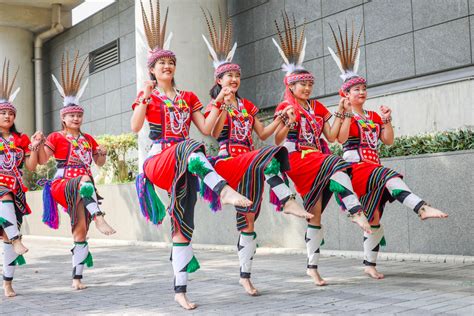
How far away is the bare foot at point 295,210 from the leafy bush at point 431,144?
10.8 feet

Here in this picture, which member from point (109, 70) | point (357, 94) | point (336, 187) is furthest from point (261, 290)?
point (109, 70)

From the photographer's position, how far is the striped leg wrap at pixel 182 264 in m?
5.27

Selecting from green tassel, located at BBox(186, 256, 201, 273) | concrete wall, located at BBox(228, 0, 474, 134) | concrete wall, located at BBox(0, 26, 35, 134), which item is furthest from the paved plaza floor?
concrete wall, located at BBox(0, 26, 35, 134)

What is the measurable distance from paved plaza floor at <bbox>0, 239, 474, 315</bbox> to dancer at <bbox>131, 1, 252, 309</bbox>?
0.55 meters

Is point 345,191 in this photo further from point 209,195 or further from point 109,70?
point 109,70

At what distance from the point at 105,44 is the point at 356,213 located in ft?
45.6

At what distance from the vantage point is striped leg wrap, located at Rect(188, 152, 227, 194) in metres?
4.95

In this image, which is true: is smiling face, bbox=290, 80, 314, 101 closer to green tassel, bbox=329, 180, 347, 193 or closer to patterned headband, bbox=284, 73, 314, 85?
patterned headband, bbox=284, 73, 314, 85

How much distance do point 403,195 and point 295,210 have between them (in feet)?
3.86

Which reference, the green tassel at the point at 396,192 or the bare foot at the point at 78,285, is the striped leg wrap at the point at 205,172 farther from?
the bare foot at the point at 78,285

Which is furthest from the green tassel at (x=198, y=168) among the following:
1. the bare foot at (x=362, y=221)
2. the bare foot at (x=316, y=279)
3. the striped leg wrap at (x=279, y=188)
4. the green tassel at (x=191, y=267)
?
the bare foot at (x=316, y=279)

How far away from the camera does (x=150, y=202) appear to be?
5527 millimetres

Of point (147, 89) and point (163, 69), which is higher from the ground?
point (163, 69)

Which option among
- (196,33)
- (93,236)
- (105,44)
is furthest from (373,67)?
(105,44)
